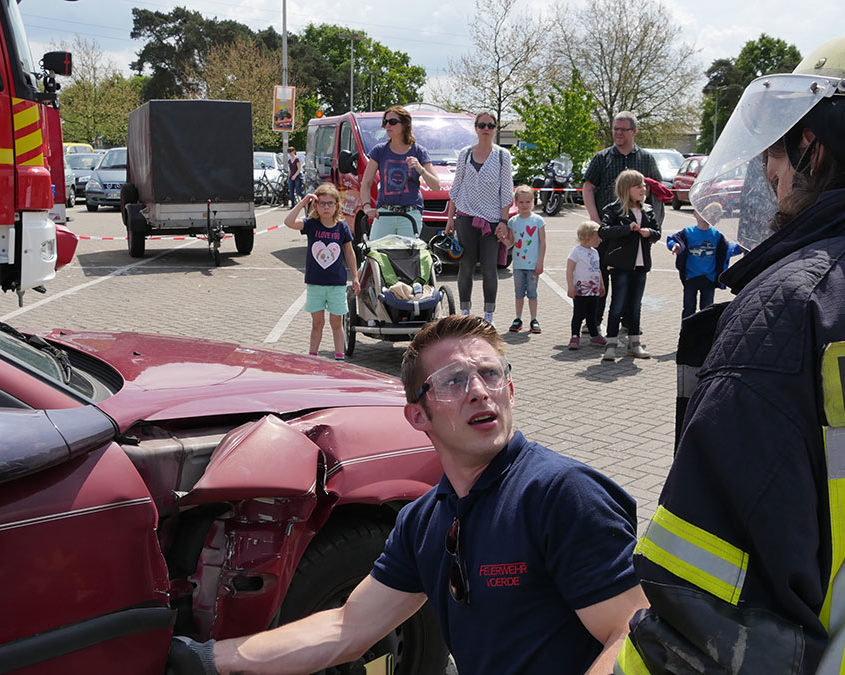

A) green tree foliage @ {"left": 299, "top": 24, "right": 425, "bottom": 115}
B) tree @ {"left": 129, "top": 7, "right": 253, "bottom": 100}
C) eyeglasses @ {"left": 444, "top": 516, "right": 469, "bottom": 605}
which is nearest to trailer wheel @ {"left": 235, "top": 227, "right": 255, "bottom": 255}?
eyeglasses @ {"left": 444, "top": 516, "right": 469, "bottom": 605}

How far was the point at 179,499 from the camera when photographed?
2.35 m

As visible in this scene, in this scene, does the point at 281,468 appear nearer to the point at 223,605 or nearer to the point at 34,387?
the point at 223,605

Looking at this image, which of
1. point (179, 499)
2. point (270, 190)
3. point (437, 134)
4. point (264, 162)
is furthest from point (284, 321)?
point (264, 162)

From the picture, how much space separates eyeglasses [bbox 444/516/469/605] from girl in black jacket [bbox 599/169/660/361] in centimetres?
591

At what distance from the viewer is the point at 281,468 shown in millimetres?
2318

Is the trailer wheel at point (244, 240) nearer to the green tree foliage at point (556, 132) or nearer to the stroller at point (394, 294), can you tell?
the stroller at point (394, 294)

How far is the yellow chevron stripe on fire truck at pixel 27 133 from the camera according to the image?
23.9ft

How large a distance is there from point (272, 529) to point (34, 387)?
720mm

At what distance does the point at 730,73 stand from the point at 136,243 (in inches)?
2264

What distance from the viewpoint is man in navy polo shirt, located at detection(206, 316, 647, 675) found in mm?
1741

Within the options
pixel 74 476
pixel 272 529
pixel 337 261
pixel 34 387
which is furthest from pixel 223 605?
pixel 337 261

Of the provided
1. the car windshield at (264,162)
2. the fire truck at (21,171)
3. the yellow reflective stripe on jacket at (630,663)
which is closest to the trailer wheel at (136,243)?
the fire truck at (21,171)

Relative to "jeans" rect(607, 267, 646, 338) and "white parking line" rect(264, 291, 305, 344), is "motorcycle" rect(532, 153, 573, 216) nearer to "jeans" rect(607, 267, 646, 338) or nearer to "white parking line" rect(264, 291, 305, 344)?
"white parking line" rect(264, 291, 305, 344)

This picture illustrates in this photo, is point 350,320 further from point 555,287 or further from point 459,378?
point 459,378
